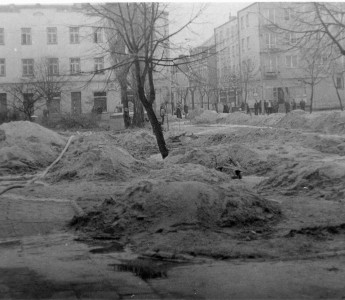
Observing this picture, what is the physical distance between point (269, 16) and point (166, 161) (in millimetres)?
3741

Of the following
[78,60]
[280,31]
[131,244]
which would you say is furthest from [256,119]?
[131,244]

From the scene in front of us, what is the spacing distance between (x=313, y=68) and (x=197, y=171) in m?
4.73

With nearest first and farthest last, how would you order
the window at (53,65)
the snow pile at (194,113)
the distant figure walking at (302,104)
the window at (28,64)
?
1. the window at (28,64)
2. the window at (53,65)
3. the distant figure walking at (302,104)
4. the snow pile at (194,113)

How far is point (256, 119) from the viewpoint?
50.7 feet

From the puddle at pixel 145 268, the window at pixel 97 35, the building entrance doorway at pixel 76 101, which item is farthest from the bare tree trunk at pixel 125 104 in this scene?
the puddle at pixel 145 268

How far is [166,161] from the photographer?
11.4m

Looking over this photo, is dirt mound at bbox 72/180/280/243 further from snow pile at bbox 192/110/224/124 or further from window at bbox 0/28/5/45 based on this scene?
snow pile at bbox 192/110/224/124

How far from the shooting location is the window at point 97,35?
1185cm

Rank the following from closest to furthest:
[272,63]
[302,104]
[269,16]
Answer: [269,16] < [272,63] < [302,104]

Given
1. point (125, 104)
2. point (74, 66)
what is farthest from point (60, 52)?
point (125, 104)

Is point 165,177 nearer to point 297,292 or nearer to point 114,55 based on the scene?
point 297,292

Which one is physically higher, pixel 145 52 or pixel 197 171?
pixel 145 52

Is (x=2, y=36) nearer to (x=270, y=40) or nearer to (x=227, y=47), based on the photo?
(x=227, y=47)

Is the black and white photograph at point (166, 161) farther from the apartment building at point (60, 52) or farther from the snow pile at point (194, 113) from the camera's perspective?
the snow pile at point (194, 113)
